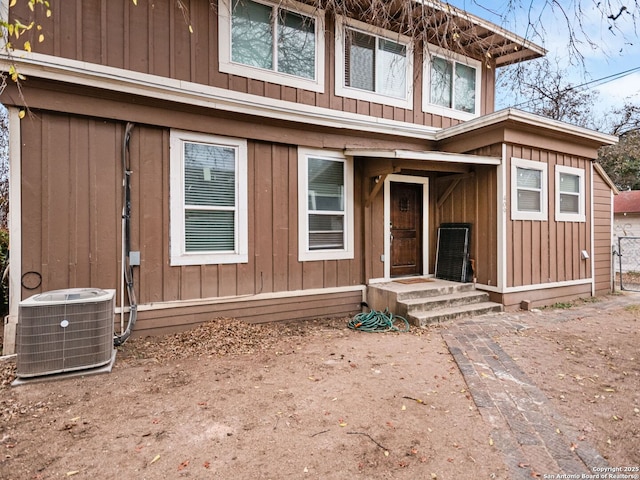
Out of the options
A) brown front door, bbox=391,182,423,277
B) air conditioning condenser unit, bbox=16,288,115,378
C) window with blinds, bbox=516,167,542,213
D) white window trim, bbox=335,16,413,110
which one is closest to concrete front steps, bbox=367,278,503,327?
brown front door, bbox=391,182,423,277

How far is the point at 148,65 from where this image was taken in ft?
15.0

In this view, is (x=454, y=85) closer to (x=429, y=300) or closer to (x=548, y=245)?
(x=548, y=245)

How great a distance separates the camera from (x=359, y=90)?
6172mm

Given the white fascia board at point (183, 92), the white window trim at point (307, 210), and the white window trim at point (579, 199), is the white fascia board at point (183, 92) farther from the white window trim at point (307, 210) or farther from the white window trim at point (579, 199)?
the white window trim at point (579, 199)

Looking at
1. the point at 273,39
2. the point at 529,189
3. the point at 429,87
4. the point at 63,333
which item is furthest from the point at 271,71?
the point at 529,189

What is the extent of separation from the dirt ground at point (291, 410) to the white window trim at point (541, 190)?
7.82 ft

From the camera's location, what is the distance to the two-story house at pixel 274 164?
4133 mm

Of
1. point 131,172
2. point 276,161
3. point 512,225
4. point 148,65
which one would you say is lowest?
point 512,225

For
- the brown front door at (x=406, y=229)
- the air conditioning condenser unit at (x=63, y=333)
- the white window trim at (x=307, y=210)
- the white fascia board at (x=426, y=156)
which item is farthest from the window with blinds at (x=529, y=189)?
the air conditioning condenser unit at (x=63, y=333)

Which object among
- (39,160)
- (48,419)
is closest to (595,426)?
(48,419)

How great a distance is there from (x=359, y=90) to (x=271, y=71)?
65.0 inches

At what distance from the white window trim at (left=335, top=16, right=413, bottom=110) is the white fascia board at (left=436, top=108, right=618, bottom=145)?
3.21ft

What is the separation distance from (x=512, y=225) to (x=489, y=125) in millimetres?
1733

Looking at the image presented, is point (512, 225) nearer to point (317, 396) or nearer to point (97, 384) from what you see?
point (317, 396)
